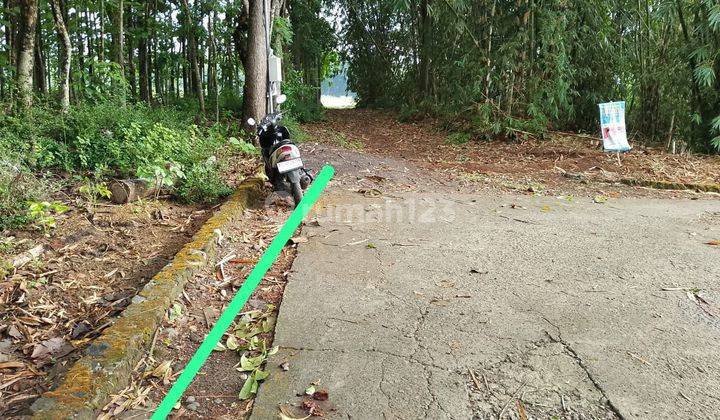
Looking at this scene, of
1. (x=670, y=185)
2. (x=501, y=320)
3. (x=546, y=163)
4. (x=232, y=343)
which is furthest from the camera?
(x=546, y=163)

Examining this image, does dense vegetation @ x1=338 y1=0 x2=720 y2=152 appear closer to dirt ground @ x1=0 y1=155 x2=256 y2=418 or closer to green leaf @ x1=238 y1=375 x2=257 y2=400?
dirt ground @ x1=0 y1=155 x2=256 y2=418

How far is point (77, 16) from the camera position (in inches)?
558

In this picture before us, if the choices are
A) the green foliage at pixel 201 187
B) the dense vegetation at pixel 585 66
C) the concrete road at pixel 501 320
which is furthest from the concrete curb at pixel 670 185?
the green foliage at pixel 201 187

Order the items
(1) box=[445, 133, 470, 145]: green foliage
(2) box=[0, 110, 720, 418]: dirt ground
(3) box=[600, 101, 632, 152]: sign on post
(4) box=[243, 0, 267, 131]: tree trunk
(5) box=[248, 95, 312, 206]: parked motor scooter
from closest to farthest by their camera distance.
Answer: (2) box=[0, 110, 720, 418]: dirt ground < (5) box=[248, 95, 312, 206]: parked motor scooter < (4) box=[243, 0, 267, 131]: tree trunk < (3) box=[600, 101, 632, 152]: sign on post < (1) box=[445, 133, 470, 145]: green foliage

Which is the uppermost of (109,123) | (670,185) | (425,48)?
(425,48)

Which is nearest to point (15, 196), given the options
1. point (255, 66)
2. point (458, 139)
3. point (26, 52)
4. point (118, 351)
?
point (118, 351)

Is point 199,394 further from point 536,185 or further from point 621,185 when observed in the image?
point 621,185

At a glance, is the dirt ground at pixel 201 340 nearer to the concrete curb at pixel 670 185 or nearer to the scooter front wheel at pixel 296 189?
the scooter front wheel at pixel 296 189

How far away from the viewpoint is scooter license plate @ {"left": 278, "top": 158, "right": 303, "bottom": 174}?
189 inches

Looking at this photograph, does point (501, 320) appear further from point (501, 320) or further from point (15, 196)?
point (15, 196)

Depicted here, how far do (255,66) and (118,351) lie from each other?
6.19 metres

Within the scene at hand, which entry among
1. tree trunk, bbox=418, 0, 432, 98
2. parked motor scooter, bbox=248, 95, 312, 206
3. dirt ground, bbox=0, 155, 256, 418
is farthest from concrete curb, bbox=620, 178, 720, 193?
tree trunk, bbox=418, 0, 432, 98

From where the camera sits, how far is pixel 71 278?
3.36 meters
